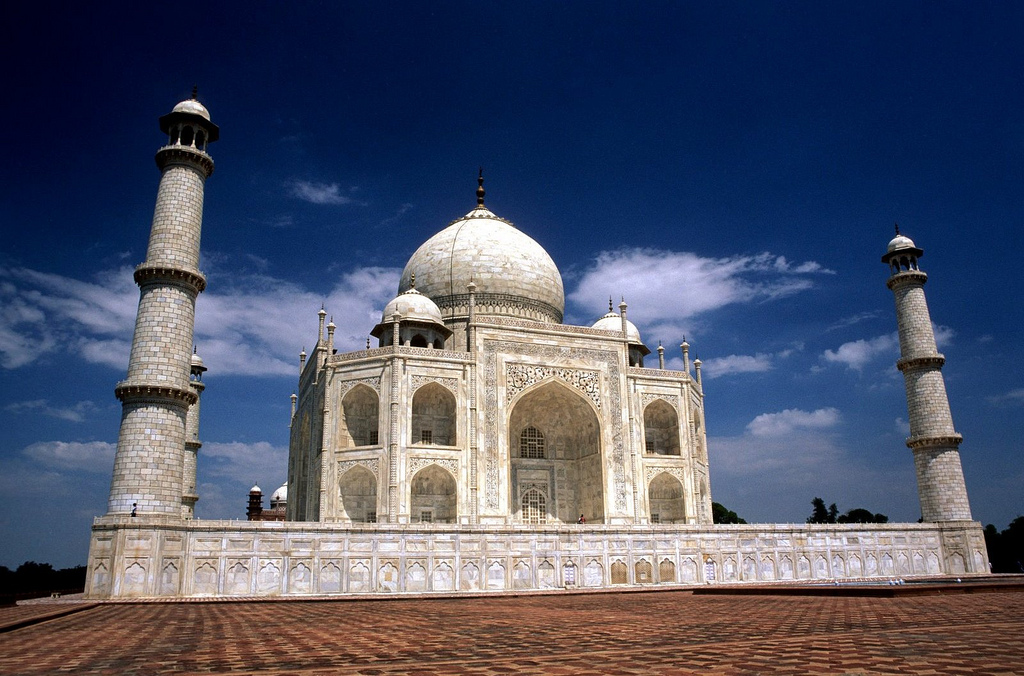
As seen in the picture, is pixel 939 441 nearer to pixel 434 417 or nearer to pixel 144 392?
pixel 434 417

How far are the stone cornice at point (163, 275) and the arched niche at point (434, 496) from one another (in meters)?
9.36

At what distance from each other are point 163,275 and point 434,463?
385 inches

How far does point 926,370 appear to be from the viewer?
83.6 ft

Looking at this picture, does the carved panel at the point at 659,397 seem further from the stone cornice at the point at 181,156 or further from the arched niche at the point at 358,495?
the stone cornice at the point at 181,156

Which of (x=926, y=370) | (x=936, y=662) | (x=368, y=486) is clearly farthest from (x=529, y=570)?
(x=926, y=370)

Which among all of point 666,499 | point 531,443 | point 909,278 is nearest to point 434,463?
point 531,443

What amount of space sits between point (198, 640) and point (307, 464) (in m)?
19.9

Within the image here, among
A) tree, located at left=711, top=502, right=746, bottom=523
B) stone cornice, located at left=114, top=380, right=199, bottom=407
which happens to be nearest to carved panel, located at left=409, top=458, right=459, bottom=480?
stone cornice, located at left=114, top=380, right=199, bottom=407

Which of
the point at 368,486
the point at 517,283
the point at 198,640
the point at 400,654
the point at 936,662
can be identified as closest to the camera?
the point at 936,662

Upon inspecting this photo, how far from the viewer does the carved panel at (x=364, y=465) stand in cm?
2302

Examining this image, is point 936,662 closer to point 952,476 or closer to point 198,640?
point 198,640

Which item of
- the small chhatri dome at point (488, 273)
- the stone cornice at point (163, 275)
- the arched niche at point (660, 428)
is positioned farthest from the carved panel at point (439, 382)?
the stone cornice at point (163, 275)

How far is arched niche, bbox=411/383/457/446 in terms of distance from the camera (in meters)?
25.0

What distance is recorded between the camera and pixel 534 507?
26734 mm
